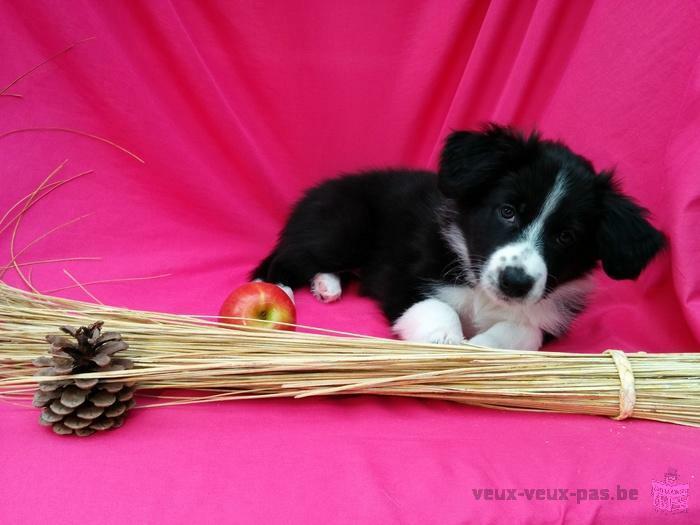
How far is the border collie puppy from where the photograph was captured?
6.40ft

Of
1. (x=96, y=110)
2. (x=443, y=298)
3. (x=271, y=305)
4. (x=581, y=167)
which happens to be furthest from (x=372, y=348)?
(x=96, y=110)

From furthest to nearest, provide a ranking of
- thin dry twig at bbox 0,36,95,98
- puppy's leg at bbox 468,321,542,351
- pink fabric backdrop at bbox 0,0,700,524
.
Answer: thin dry twig at bbox 0,36,95,98
puppy's leg at bbox 468,321,542,351
pink fabric backdrop at bbox 0,0,700,524

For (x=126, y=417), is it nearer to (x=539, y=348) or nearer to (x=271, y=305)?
(x=271, y=305)

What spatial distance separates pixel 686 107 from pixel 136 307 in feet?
6.27

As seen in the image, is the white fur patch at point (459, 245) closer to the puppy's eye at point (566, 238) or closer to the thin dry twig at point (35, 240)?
Result: the puppy's eye at point (566, 238)

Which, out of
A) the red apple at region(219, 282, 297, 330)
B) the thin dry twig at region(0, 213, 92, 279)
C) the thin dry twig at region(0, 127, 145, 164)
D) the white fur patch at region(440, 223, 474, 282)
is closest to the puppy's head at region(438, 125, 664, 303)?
the white fur patch at region(440, 223, 474, 282)

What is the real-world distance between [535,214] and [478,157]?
0.24 meters

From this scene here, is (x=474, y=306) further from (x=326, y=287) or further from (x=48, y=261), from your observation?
(x=48, y=261)

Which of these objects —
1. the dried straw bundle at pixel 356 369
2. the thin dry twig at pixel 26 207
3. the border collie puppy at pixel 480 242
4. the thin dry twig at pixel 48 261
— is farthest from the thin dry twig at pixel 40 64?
the dried straw bundle at pixel 356 369

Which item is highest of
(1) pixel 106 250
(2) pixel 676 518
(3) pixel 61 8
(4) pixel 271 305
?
(3) pixel 61 8

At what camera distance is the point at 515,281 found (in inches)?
74.0

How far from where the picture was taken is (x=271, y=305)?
203 centimetres

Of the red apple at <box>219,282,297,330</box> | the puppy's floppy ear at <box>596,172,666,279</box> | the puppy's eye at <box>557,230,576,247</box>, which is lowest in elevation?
the red apple at <box>219,282,297,330</box>

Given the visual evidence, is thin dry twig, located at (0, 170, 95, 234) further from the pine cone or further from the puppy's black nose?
the puppy's black nose
